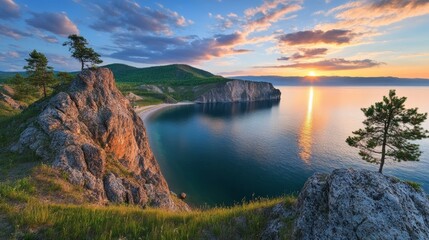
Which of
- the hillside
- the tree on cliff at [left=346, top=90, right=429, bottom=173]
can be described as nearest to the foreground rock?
the hillside

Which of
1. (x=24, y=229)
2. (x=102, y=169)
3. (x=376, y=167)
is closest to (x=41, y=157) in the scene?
(x=102, y=169)

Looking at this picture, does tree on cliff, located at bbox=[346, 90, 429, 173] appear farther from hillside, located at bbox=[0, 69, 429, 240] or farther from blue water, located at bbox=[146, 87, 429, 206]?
hillside, located at bbox=[0, 69, 429, 240]

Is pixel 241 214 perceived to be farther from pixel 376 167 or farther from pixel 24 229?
pixel 376 167

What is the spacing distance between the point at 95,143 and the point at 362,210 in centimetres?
3021

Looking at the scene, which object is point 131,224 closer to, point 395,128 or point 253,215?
point 253,215

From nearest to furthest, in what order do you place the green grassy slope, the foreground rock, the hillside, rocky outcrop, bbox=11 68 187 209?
1. the foreground rock
2. the hillside
3. the green grassy slope
4. rocky outcrop, bbox=11 68 187 209

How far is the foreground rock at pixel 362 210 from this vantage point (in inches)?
226

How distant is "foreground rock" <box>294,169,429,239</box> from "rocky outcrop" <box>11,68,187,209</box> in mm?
17943

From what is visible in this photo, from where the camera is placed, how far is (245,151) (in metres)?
80.1

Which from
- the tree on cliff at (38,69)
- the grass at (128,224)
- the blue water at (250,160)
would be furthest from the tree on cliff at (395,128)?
the tree on cliff at (38,69)

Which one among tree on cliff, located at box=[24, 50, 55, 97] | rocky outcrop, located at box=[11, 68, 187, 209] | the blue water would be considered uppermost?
tree on cliff, located at box=[24, 50, 55, 97]

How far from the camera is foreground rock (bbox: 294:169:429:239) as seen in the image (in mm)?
5742

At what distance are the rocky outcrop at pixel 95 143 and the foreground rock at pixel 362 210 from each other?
706 inches

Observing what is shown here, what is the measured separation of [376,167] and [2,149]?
276 feet
